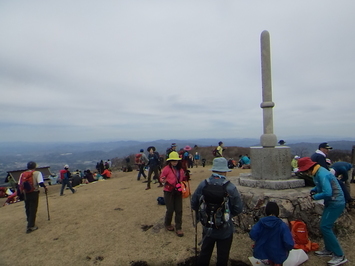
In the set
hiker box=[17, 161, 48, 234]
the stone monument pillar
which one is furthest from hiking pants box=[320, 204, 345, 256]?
hiker box=[17, 161, 48, 234]

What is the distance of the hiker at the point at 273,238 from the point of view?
11.8 feet

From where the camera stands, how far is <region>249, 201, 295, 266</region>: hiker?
11.8ft

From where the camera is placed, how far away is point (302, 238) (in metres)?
4.58

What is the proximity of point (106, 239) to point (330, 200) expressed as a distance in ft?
16.4

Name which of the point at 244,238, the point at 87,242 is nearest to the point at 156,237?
the point at 87,242

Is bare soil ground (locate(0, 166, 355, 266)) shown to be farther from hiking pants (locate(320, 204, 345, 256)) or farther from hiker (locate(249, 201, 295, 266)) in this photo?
hiker (locate(249, 201, 295, 266))

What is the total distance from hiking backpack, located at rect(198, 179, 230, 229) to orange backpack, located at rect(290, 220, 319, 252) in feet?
7.35

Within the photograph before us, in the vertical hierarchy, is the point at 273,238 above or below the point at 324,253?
above

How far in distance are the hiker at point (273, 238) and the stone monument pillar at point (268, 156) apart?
2264 mm

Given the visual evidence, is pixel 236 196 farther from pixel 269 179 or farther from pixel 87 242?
pixel 87 242

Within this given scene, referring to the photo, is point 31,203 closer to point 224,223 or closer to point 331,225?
point 224,223

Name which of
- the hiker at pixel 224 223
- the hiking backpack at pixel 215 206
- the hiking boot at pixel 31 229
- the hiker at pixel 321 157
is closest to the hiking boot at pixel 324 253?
the hiker at pixel 321 157

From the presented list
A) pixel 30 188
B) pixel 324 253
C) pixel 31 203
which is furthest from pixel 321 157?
pixel 31 203

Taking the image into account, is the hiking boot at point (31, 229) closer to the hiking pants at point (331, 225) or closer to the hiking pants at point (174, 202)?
the hiking pants at point (174, 202)
